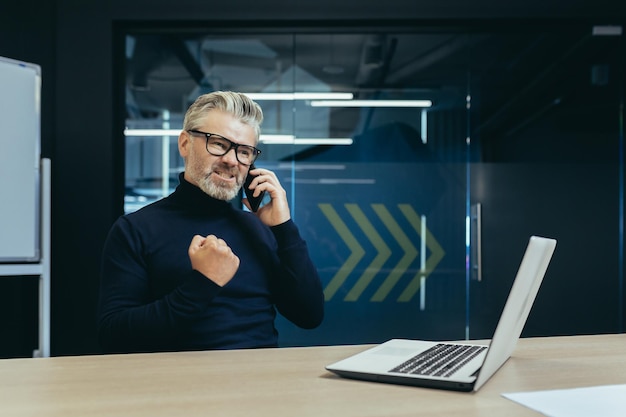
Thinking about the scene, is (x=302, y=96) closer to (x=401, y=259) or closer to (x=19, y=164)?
(x=401, y=259)

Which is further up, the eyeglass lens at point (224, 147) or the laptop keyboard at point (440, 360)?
the eyeglass lens at point (224, 147)

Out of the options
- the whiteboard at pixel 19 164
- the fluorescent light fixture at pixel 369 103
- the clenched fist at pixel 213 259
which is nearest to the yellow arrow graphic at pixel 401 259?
the fluorescent light fixture at pixel 369 103

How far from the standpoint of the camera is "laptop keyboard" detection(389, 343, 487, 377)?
122 centimetres

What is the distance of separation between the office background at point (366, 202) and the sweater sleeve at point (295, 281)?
1979 millimetres

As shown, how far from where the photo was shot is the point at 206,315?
193cm

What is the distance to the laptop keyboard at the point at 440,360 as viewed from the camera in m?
1.22

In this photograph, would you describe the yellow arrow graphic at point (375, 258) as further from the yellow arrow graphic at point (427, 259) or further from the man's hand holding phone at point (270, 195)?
the man's hand holding phone at point (270, 195)

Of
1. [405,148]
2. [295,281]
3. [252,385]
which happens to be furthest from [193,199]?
[405,148]

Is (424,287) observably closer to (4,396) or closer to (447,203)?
(447,203)

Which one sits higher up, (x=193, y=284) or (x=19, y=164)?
(x=19, y=164)

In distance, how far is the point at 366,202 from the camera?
4.13 m

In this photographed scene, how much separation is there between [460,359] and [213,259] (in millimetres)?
649

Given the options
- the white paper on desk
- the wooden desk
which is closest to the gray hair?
the wooden desk

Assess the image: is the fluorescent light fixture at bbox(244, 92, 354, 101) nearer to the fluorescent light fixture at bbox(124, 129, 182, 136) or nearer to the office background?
the office background
